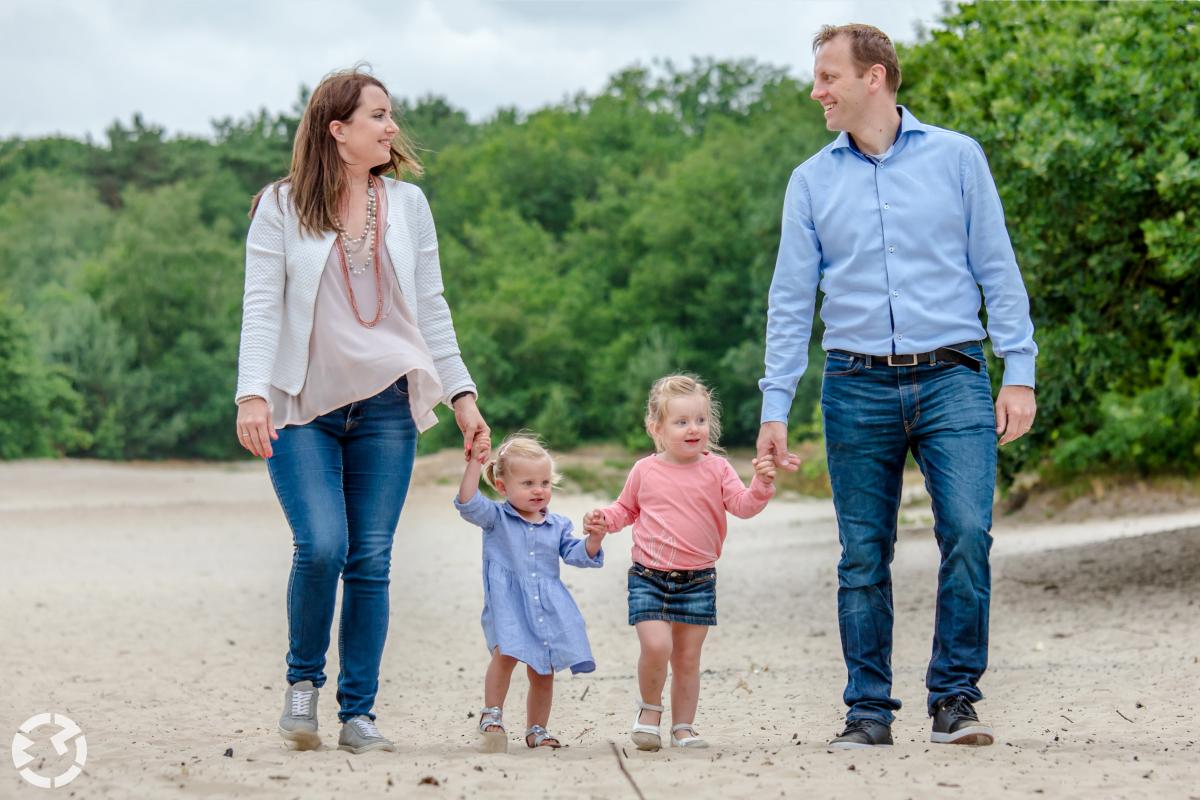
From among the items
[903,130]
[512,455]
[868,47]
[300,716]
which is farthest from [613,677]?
[868,47]

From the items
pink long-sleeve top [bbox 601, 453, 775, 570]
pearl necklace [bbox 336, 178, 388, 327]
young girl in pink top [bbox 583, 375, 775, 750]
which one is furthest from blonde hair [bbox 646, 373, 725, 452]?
pearl necklace [bbox 336, 178, 388, 327]

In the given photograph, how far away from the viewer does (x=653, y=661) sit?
202 inches

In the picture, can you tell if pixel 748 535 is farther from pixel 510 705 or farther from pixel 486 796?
pixel 486 796

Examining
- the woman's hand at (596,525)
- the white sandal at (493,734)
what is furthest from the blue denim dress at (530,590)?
the white sandal at (493,734)

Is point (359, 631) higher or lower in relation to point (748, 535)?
higher

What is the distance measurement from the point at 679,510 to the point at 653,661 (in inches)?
20.9

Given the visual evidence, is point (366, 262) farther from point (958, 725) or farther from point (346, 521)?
point (958, 725)

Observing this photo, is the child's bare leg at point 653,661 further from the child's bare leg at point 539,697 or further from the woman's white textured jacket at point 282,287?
the woman's white textured jacket at point 282,287

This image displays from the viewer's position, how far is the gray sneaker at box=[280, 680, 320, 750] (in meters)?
4.96

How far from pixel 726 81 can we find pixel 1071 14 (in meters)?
54.2

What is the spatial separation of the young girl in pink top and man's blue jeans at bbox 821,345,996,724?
1.30 feet

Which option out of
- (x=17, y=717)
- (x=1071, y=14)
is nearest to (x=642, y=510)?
(x=17, y=717)

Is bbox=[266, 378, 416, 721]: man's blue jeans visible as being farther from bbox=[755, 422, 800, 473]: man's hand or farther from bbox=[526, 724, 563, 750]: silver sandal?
bbox=[755, 422, 800, 473]: man's hand

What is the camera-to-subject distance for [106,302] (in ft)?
158
